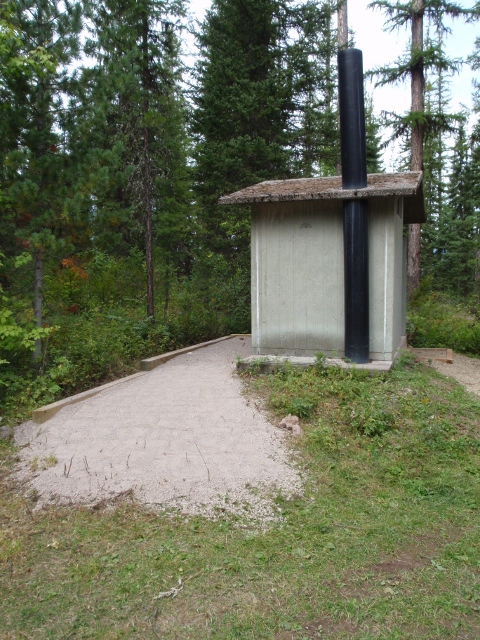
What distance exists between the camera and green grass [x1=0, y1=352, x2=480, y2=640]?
9.41ft

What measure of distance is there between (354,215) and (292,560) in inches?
204

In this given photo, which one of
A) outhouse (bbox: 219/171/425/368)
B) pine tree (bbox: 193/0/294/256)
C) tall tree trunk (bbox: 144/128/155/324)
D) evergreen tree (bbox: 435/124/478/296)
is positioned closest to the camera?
outhouse (bbox: 219/171/425/368)

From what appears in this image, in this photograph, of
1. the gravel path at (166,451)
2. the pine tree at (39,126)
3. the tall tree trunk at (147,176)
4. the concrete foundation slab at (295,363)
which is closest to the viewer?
the gravel path at (166,451)

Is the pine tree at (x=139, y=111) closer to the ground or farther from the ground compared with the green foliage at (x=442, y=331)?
farther from the ground

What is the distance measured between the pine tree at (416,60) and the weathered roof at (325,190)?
727 cm

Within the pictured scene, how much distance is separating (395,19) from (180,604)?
17.3 metres

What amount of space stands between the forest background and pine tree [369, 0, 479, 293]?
2.3 inches

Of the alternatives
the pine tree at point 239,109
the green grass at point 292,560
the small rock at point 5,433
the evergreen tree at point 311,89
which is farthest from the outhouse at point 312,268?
the evergreen tree at point 311,89

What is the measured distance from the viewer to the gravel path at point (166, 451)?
4.38m

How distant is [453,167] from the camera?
27.6 meters

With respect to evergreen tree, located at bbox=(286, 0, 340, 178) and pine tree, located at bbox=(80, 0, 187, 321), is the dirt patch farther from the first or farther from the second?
evergreen tree, located at bbox=(286, 0, 340, 178)

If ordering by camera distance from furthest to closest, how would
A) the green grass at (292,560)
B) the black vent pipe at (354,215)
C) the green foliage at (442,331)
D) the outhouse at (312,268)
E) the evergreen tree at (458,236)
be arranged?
the evergreen tree at (458,236) → the green foliage at (442,331) → the outhouse at (312,268) → the black vent pipe at (354,215) → the green grass at (292,560)

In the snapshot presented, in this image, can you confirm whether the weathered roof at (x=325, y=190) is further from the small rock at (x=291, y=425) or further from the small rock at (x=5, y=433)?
the small rock at (x=5, y=433)

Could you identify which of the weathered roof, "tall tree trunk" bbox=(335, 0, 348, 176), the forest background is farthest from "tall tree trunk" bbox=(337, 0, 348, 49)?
the weathered roof
